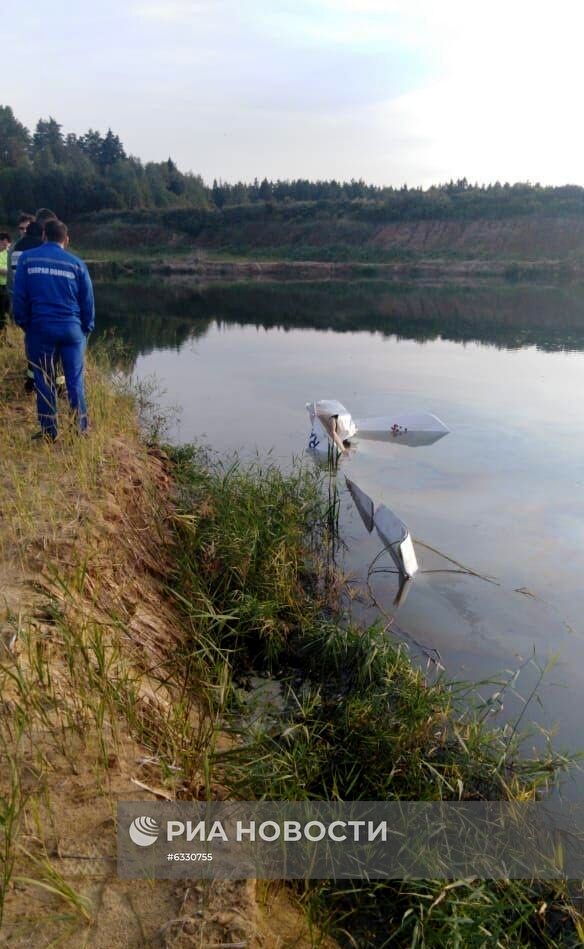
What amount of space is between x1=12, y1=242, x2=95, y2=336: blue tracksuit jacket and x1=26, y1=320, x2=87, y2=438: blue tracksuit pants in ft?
0.18

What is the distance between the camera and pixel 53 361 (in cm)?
458

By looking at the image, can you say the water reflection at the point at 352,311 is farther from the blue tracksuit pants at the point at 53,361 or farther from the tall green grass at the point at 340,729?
the tall green grass at the point at 340,729

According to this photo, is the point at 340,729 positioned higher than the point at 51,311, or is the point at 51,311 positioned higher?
the point at 51,311

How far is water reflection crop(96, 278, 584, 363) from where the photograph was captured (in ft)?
56.2

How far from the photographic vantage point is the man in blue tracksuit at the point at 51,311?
441cm

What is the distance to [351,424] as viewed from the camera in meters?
8.34

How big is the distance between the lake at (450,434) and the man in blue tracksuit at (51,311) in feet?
7.99

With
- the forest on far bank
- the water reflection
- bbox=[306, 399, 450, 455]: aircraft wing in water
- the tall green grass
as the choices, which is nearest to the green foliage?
the forest on far bank

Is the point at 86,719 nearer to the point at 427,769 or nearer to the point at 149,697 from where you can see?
the point at 149,697

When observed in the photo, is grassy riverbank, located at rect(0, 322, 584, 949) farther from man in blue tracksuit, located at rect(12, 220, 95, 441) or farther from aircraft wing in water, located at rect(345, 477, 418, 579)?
aircraft wing in water, located at rect(345, 477, 418, 579)

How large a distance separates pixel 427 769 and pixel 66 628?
1514mm

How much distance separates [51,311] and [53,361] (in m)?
0.34

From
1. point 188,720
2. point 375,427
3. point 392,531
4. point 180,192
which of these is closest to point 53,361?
point 392,531

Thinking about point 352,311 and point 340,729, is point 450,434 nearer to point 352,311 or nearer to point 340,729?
point 340,729
